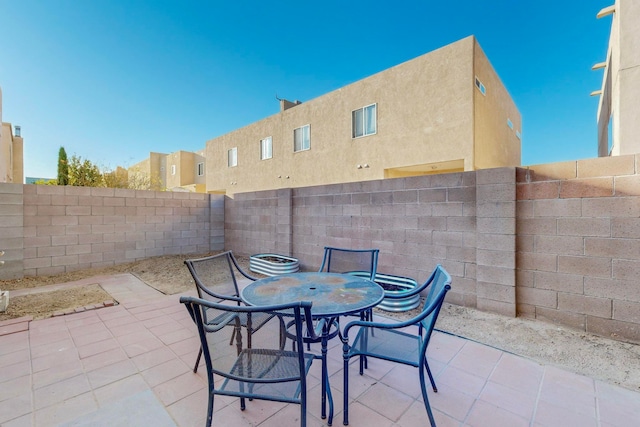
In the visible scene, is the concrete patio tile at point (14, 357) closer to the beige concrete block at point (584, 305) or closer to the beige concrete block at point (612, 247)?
the beige concrete block at point (584, 305)

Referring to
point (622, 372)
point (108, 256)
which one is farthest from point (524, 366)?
point (108, 256)

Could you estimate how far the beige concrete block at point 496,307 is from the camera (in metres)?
3.17

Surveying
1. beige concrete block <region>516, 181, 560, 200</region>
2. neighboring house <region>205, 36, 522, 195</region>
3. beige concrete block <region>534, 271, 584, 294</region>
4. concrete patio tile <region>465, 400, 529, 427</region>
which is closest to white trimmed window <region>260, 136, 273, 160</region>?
neighboring house <region>205, 36, 522, 195</region>

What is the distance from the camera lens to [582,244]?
9.20 feet

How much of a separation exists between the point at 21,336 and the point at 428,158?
8376mm

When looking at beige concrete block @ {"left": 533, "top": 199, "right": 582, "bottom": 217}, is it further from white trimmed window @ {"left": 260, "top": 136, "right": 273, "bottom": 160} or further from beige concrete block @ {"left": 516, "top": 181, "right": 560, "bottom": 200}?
white trimmed window @ {"left": 260, "top": 136, "right": 273, "bottom": 160}

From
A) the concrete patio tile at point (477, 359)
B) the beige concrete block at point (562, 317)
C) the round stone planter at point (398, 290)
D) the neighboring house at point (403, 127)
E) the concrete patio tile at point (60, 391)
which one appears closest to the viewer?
the concrete patio tile at point (60, 391)

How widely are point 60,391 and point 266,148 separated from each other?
38.8 ft

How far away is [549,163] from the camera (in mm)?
2982

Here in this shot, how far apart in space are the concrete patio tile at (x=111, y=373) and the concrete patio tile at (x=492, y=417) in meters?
2.49

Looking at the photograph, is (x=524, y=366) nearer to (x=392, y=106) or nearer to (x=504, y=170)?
(x=504, y=170)

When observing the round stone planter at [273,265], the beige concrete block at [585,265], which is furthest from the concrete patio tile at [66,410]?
the beige concrete block at [585,265]

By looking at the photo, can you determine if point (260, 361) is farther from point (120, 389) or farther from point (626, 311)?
point (626, 311)

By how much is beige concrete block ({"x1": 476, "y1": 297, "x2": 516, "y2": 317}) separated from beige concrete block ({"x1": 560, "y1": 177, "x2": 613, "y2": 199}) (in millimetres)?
1330
